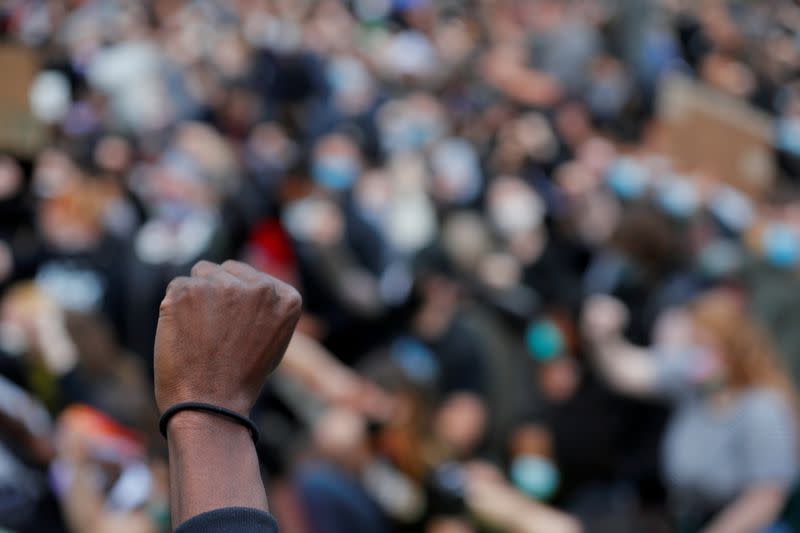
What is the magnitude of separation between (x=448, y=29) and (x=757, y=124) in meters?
3.13

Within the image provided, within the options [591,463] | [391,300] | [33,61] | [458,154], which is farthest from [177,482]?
[33,61]

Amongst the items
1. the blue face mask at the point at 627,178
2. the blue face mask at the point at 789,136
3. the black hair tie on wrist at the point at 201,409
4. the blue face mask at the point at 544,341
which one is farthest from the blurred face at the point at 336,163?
the black hair tie on wrist at the point at 201,409

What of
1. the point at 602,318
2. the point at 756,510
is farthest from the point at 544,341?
the point at 756,510

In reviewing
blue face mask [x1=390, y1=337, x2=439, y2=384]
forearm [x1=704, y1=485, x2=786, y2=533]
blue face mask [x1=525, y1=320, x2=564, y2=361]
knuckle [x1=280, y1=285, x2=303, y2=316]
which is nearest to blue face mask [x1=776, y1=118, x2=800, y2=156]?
blue face mask [x1=525, y1=320, x2=564, y2=361]

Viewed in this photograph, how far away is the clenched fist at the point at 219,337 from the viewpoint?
1.19m

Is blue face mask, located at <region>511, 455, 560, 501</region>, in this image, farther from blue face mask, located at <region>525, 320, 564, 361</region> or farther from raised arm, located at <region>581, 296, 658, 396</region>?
blue face mask, located at <region>525, 320, 564, 361</region>

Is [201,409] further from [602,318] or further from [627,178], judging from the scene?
[627,178]

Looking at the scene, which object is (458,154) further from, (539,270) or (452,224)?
(539,270)

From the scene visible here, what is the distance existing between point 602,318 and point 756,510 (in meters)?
1.53

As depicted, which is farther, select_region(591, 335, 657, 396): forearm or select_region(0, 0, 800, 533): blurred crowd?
select_region(591, 335, 657, 396): forearm

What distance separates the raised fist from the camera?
4.72 m

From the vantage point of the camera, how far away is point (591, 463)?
14.2 feet

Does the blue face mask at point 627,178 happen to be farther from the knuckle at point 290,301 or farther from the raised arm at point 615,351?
the knuckle at point 290,301

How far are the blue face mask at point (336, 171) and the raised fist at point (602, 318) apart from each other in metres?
1.97
